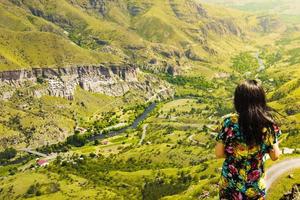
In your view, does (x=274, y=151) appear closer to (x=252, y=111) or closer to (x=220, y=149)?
(x=252, y=111)

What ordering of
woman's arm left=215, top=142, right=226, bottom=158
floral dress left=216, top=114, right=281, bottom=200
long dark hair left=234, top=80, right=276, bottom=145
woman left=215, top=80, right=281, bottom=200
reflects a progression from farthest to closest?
woman's arm left=215, top=142, right=226, bottom=158
floral dress left=216, top=114, right=281, bottom=200
woman left=215, top=80, right=281, bottom=200
long dark hair left=234, top=80, right=276, bottom=145

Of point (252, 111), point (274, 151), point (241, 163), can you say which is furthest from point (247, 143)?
point (252, 111)

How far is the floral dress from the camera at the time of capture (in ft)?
53.1

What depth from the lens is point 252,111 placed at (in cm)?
1575

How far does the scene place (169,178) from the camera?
604ft

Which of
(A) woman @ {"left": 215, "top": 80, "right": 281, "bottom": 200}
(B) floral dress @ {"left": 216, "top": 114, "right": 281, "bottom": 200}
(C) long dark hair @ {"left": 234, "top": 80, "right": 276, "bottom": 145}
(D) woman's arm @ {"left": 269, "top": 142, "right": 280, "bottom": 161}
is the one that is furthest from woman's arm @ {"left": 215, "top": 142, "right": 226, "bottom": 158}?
(D) woman's arm @ {"left": 269, "top": 142, "right": 280, "bottom": 161}

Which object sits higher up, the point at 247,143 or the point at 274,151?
the point at 247,143

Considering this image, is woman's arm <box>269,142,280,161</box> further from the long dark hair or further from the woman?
the long dark hair

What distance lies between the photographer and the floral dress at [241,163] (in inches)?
637

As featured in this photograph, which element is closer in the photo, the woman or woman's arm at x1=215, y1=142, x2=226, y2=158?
the woman

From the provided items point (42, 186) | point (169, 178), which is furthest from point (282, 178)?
point (42, 186)

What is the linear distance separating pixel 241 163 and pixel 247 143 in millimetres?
861

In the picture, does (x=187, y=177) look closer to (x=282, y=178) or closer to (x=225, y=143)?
(x=282, y=178)

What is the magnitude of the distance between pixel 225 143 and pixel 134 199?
156882 millimetres
